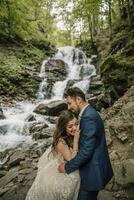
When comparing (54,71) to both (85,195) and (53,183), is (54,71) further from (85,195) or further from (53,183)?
(85,195)

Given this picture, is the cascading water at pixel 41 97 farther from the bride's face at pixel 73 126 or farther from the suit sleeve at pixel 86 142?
the suit sleeve at pixel 86 142

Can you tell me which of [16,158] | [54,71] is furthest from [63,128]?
[54,71]

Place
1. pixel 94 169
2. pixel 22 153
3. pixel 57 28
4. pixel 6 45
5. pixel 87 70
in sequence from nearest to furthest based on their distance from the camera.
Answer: pixel 94 169 < pixel 22 153 < pixel 87 70 < pixel 6 45 < pixel 57 28

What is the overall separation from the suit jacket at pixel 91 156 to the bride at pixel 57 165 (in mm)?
298

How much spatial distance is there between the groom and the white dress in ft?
0.83

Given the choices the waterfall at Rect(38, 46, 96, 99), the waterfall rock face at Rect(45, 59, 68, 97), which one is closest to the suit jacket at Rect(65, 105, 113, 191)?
the waterfall at Rect(38, 46, 96, 99)

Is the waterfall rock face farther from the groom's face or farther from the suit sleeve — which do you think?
the suit sleeve

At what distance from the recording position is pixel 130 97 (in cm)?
1089

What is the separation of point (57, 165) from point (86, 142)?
0.86 meters

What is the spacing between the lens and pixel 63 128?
416 cm

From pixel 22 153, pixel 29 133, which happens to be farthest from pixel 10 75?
pixel 22 153

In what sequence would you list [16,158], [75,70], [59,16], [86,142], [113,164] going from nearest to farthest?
[86,142], [113,164], [16,158], [75,70], [59,16]

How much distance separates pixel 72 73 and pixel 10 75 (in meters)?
5.20

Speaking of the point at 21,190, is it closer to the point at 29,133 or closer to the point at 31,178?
the point at 31,178
